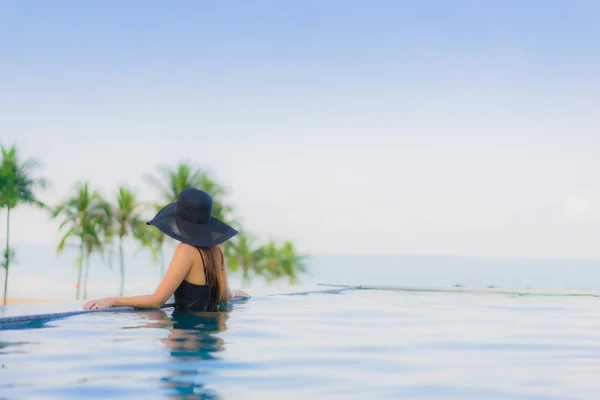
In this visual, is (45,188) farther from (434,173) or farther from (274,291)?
(434,173)

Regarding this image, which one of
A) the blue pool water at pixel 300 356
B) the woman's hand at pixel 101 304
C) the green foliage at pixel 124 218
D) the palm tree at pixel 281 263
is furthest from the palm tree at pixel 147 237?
the woman's hand at pixel 101 304

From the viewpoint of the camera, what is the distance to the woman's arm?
6.07 meters

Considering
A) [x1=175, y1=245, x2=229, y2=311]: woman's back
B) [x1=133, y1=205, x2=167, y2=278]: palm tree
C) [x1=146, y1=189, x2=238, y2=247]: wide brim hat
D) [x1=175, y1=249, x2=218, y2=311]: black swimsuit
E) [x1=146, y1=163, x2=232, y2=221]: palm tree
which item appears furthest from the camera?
[x1=133, y1=205, x2=167, y2=278]: palm tree

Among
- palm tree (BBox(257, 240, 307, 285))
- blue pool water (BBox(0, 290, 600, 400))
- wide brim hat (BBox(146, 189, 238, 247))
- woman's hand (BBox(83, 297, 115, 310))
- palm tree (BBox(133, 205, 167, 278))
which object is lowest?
blue pool water (BBox(0, 290, 600, 400))

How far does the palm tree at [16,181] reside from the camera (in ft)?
137

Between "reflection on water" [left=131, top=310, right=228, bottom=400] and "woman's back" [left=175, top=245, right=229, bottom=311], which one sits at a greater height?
"woman's back" [left=175, top=245, right=229, bottom=311]

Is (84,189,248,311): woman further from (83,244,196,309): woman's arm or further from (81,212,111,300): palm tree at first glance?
(81,212,111,300): palm tree

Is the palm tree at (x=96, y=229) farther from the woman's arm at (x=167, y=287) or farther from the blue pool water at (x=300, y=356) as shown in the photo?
the woman's arm at (x=167, y=287)

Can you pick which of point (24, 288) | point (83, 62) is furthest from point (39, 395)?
point (24, 288)

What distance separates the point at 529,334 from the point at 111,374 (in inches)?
132

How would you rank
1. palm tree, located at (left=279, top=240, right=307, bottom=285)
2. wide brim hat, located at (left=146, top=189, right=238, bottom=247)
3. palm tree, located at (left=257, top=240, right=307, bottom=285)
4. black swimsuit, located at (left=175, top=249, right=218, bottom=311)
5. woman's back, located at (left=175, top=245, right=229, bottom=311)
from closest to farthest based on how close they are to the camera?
wide brim hat, located at (left=146, top=189, right=238, bottom=247) < woman's back, located at (left=175, top=245, right=229, bottom=311) < black swimsuit, located at (left=175, top=249, right=218, bottom=311) < palm tree, located at (left=257, top=240, right=307, bottom=285) < palm tree, located at (left=279, top=240, right=307, bottom=285)

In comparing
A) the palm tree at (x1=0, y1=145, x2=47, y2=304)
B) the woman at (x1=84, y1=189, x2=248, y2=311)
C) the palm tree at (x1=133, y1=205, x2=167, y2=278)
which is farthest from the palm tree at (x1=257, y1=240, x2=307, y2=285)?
the woman at (x1=84, y1=189, x2=248, y2=311)

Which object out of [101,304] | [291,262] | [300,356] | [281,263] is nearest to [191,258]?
[101,304]

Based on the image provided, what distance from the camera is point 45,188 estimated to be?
43938 millimetres
